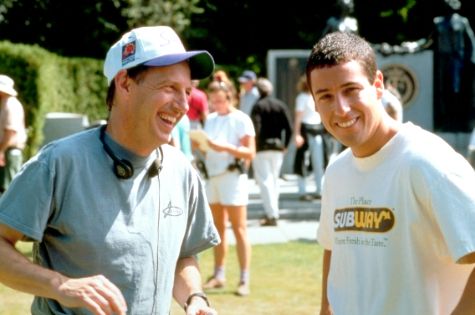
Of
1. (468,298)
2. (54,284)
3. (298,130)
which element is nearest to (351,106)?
(468,298)

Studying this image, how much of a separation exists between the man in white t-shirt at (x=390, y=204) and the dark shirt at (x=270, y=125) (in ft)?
36.8

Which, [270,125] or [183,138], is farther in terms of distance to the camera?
[270,125]

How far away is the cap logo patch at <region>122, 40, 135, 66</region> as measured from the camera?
389cm

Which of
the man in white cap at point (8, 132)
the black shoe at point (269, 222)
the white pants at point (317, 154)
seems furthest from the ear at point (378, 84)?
the white pants at point (317, 154)

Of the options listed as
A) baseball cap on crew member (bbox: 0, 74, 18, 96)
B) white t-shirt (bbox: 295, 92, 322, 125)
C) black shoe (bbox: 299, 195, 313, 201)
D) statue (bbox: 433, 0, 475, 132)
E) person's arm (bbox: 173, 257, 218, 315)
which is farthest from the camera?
statue (bbox: 433, 0, 475, 132)

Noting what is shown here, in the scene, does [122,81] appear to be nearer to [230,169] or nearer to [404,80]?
[230,169]

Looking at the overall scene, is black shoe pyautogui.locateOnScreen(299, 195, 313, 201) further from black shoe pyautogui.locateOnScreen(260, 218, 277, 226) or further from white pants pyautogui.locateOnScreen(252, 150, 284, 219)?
white pants pyautogui.locateOnScreen(252, 150, 284, 219)

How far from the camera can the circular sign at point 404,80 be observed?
22141mm

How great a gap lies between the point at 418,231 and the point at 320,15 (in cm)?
3360

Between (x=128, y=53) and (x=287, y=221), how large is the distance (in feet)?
41.4

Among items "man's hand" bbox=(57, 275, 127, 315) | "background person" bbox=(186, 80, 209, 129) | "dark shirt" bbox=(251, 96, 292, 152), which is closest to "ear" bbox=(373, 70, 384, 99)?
"man's hand" bbox=(57, 275, 127, 315)

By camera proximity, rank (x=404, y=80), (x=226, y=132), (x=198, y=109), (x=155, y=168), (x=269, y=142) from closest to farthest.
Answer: (x=155, y=168) → (x=226, y=132) → (x=198, y=109) → (x=269, y=142) → (x=404, y=80)

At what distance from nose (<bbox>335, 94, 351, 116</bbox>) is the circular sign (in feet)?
60.9

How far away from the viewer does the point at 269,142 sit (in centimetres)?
1524
